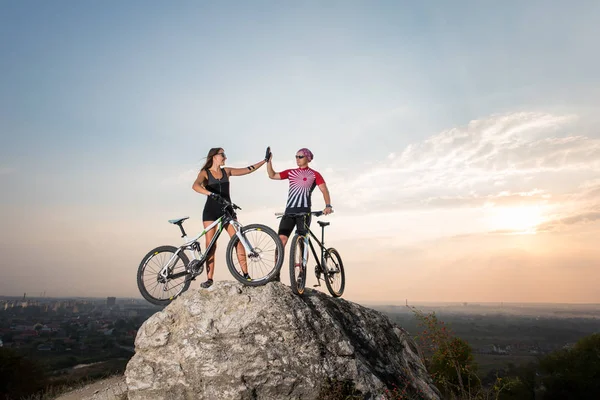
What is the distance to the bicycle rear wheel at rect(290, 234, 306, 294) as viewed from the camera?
8.51m

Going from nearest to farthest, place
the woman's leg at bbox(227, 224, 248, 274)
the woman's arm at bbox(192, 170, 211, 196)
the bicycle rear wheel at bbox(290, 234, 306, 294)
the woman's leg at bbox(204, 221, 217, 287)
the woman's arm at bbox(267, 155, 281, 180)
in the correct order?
1. the bicycle rear wheel at bbox(290, 234, 306, 294)
2. the woman's leg at bbox(227, 224, 248, 274)
3. the woman's arm at bbox(192, 170, 211, 196)
4. the woman's leg at bbox(204, 221, 217, 287)
5. the woman's arm at bbox(267, 155, 281, 180)

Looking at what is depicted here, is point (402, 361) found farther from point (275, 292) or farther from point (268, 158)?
point (268, 158)

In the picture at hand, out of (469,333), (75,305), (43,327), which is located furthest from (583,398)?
(75,305)

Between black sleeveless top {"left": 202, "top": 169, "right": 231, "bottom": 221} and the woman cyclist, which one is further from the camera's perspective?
black sleeveless top {"left": 202, "top": 169, "right": 231, "bottom": 221}

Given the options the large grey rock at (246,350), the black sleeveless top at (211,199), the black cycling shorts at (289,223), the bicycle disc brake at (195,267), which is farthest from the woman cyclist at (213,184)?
the black cycling shorts at (289,223)

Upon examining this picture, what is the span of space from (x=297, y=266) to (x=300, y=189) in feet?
6.09

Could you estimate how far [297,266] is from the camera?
9.00 m

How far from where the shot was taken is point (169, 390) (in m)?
8.44

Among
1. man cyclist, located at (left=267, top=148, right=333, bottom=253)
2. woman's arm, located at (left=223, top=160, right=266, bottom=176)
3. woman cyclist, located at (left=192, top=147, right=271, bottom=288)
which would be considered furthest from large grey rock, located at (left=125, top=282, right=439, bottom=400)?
woman's arm, located at (left=223, top=160, right=266, bottom=176)

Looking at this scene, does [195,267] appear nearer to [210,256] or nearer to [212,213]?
[210,256]

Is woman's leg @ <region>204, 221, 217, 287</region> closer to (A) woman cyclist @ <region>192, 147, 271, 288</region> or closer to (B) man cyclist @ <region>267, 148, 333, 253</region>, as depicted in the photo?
(A) woman cyclist @ <region>192, 147, 271, 288</region>

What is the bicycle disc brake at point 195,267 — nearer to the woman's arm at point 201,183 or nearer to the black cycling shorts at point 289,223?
the woman's arm at point 201,183

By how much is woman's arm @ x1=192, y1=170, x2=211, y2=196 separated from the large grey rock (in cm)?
207

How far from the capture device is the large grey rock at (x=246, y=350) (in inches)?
315
